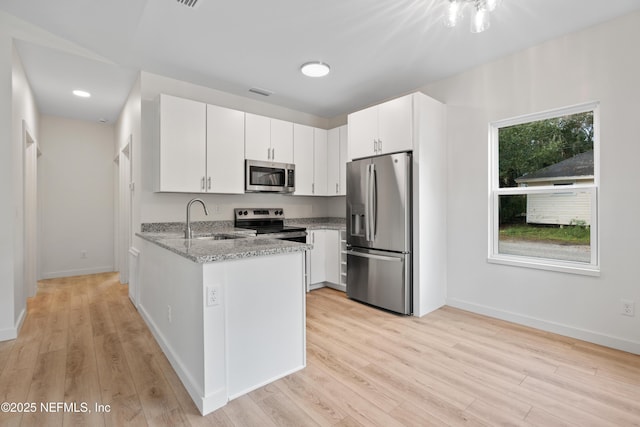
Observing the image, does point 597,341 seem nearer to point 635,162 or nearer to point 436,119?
point 635,162

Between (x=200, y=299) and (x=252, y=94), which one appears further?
(x=252, y=94)

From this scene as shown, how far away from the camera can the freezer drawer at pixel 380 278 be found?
3.26 metres

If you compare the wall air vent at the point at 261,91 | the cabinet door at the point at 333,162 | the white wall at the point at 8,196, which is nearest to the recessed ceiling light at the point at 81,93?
the white wall at the point at 8,196

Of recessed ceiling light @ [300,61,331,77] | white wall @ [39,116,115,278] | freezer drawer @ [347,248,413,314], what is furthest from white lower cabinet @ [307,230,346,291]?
white wall @ [39,116,115,278]

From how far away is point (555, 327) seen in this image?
2773 mm

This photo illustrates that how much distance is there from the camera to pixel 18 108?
3068mm

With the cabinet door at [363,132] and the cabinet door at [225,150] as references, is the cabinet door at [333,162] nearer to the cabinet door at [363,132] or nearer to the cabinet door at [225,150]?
the cabinet door at [363,132]

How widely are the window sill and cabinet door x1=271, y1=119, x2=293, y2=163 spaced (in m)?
2.69

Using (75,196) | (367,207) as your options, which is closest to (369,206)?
(367,207)

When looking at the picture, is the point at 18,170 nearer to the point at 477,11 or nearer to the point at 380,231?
the point at 380,231

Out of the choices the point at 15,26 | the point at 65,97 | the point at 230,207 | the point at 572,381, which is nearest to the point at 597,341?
the point at 572,381

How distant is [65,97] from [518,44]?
17.4 feet

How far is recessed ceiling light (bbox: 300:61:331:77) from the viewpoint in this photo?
3166 millimetres

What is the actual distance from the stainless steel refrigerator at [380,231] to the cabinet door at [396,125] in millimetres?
135
